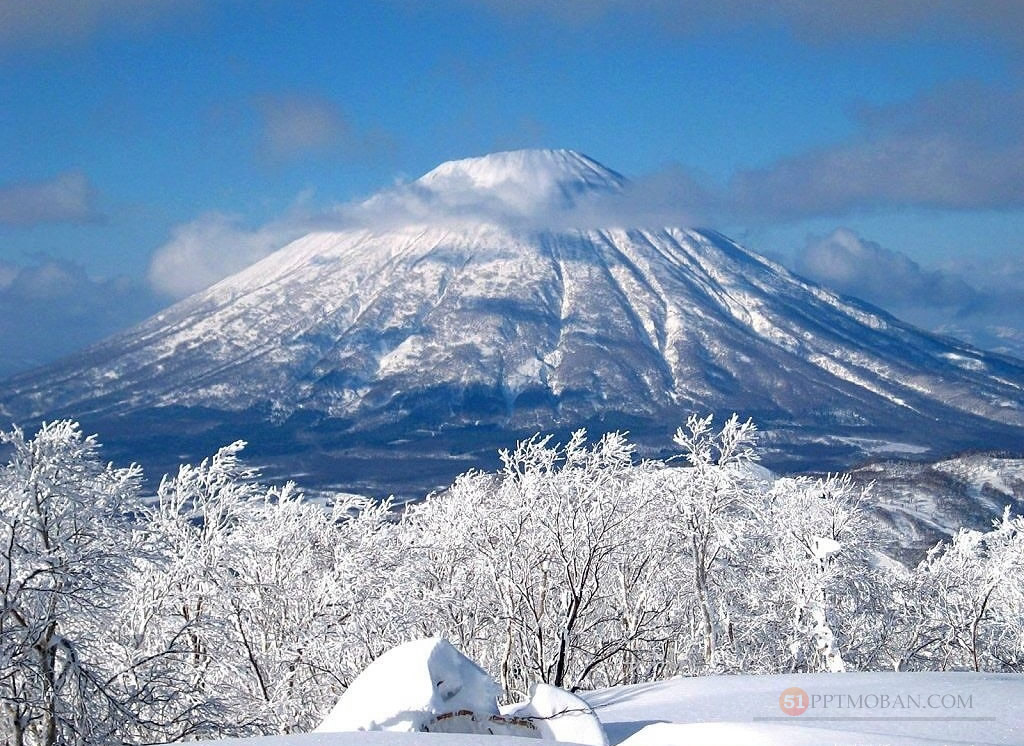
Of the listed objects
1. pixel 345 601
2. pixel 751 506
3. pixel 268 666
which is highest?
pixel 751 506

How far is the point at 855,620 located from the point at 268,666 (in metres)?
16.9

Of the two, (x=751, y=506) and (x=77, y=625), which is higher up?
(x=751, y=506)

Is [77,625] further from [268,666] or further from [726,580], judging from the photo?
[726,580]

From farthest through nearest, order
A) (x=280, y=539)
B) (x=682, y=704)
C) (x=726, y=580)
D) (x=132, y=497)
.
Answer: (x=726, y=580) < (x=280, y=539) < (x=132, y=497) < (x=682, y=704)

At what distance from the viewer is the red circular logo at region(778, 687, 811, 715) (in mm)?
9547

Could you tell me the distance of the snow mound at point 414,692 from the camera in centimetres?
858

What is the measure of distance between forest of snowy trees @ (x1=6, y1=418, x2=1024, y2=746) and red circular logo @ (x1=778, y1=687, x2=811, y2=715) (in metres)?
5.61

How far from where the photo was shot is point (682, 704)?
1001 centimetres

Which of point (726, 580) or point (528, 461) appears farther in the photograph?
point (726, 580)

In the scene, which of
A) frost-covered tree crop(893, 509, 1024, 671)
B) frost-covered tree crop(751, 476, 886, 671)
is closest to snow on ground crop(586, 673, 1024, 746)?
frost-covered tree crop(751, 476, 886, 671)

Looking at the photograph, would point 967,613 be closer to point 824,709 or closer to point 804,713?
point 824,709

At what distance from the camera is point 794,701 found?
989 centimetres

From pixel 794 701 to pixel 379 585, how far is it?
8.77 meters

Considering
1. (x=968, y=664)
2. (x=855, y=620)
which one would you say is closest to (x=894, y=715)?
(x=855, y=620)
